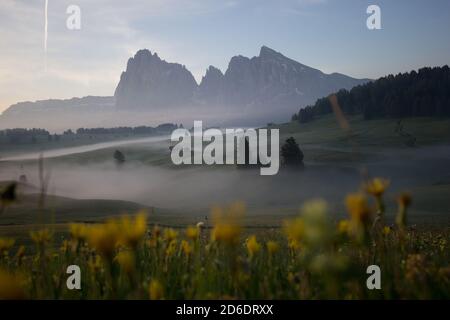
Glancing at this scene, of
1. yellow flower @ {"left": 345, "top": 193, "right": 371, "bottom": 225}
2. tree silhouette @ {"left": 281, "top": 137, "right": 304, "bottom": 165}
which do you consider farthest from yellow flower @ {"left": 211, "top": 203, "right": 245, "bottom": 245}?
tree silhouette @ {"left": 281, "top": 137, "right": 304, "bottom": 165}

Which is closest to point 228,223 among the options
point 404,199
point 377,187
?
point 377,187

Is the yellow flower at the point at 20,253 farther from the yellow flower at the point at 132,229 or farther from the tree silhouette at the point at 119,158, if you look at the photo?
the tree silhouette at the point at 119,158

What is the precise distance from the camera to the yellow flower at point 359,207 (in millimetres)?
2189

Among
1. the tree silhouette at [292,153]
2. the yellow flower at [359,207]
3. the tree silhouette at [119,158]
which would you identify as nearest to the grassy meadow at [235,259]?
the yellow flower at [359,207]

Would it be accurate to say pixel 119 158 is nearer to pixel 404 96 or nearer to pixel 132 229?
pixel 404 96

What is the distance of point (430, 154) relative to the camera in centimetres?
12194

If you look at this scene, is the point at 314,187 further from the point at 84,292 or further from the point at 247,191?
the point at 84,292

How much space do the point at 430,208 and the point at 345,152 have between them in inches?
3159

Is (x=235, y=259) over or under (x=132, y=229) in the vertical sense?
under

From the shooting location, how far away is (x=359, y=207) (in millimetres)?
2197

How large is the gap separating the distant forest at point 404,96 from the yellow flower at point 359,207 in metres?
165

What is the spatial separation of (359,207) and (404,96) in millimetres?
167880
